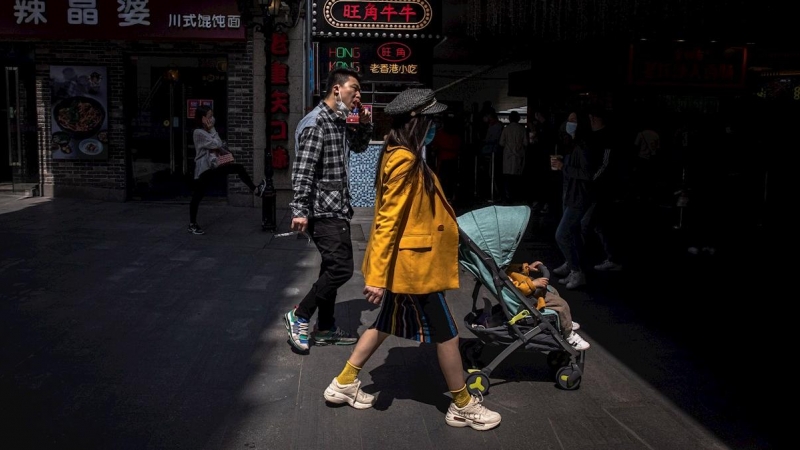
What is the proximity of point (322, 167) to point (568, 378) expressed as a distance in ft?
7.02

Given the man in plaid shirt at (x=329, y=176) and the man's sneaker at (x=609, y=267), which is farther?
the man's sneaker at (x=609, y=267)

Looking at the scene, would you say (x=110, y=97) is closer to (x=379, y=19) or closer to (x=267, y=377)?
(x=379, y=19)

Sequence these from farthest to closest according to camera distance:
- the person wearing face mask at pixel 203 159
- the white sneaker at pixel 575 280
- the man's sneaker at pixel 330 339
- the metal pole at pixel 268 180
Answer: the metal pole at pixel 268 180
the person wearing face mask at pixel 203 159
the white sneaker at pixel 575 280
the man's sneaker at pixel 330 339

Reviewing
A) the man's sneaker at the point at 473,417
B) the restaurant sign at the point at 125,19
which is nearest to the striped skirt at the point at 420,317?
the man's sneaker at the point at 473,417

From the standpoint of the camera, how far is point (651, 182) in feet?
42.9

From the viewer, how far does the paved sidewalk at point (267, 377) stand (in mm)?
4297

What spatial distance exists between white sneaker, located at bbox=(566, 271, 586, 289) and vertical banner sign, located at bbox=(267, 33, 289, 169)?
24.2 feet

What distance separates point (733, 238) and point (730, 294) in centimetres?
373

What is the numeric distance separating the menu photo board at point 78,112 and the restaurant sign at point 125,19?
694 millimetres

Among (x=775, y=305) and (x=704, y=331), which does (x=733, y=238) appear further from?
(x=704, y=331)

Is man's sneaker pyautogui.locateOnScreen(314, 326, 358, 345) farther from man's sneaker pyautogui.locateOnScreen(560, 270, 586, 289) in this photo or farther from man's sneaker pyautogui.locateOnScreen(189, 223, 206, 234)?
man's sneaker pyautogui.locateOnScreen(189, 223, 206, 234)

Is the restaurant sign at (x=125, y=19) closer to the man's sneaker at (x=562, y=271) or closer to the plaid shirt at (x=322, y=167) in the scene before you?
the man's sneaker at (x=562, y=271)

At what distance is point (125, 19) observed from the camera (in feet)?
45.0

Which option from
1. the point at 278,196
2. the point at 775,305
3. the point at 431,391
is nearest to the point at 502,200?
the point at 278,196
